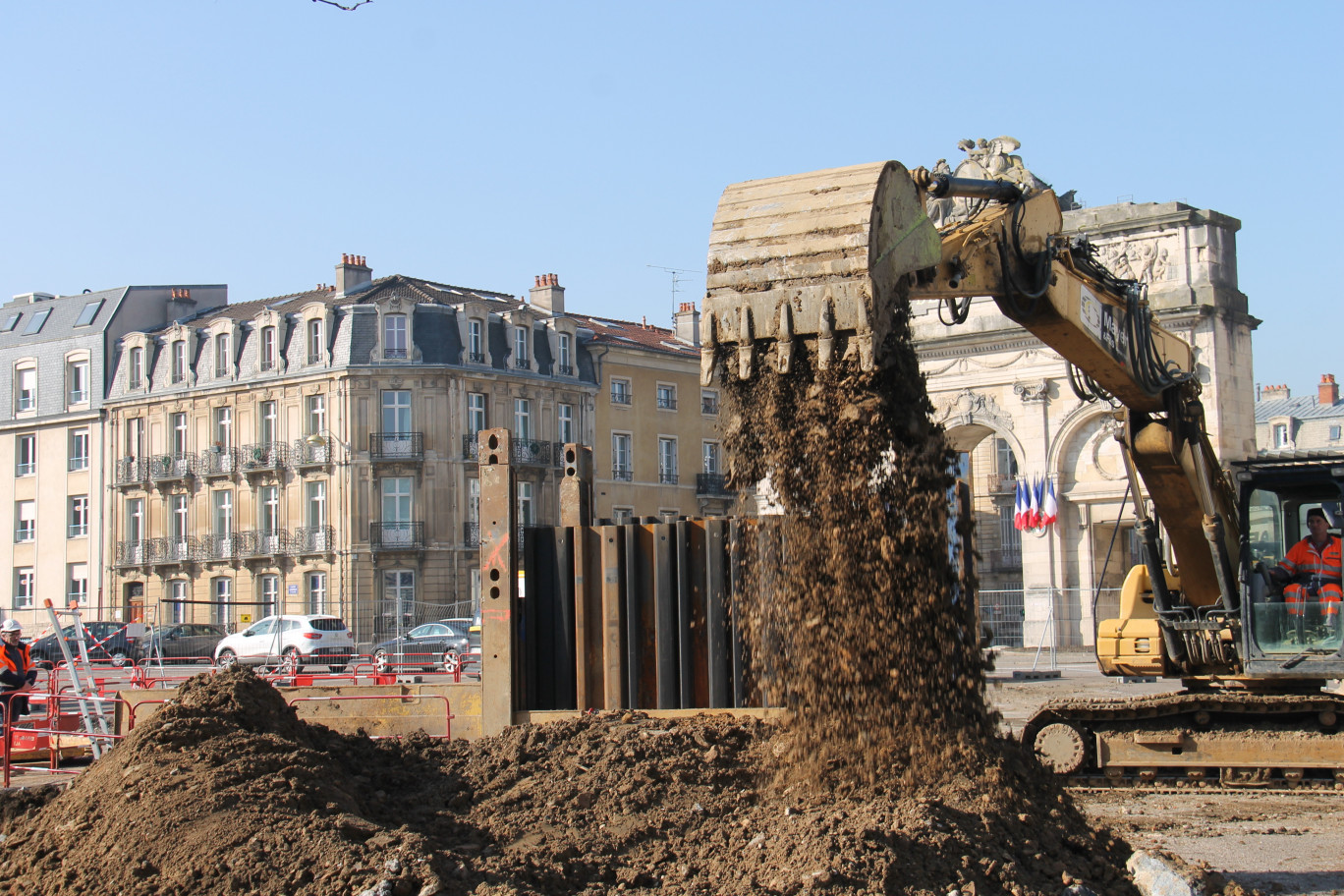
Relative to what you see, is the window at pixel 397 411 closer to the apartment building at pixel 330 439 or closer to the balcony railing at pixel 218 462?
the apartment building at pixel 330 439

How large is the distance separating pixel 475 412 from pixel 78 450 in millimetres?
16133

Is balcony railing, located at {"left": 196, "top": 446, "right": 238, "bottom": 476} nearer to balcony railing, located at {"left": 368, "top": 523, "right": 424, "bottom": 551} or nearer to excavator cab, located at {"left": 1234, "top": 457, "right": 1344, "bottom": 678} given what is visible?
balcony railing, located at {"left": 368, "top": 523, "right": 424, "bottom": 551}

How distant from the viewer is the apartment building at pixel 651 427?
51969mm

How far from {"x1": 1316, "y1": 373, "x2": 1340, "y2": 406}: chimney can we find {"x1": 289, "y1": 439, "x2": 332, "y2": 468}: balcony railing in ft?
193

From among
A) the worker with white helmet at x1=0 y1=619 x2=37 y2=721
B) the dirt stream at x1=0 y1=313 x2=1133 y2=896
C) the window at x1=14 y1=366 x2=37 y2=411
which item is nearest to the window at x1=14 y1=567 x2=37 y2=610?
the window at x1=14 y1=366 x2=37 y2=411

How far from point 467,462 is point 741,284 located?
39.7 meters

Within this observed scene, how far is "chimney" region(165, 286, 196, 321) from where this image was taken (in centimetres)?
5312

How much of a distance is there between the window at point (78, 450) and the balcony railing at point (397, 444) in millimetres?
13164

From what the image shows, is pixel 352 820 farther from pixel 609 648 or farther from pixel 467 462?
pixel 467 462

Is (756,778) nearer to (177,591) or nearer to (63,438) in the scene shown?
(177,591)

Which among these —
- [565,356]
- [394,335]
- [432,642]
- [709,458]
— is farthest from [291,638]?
[709,458]

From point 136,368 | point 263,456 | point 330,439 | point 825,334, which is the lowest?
point 825,334

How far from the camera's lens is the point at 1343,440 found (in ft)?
248

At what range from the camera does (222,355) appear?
1929 inches
